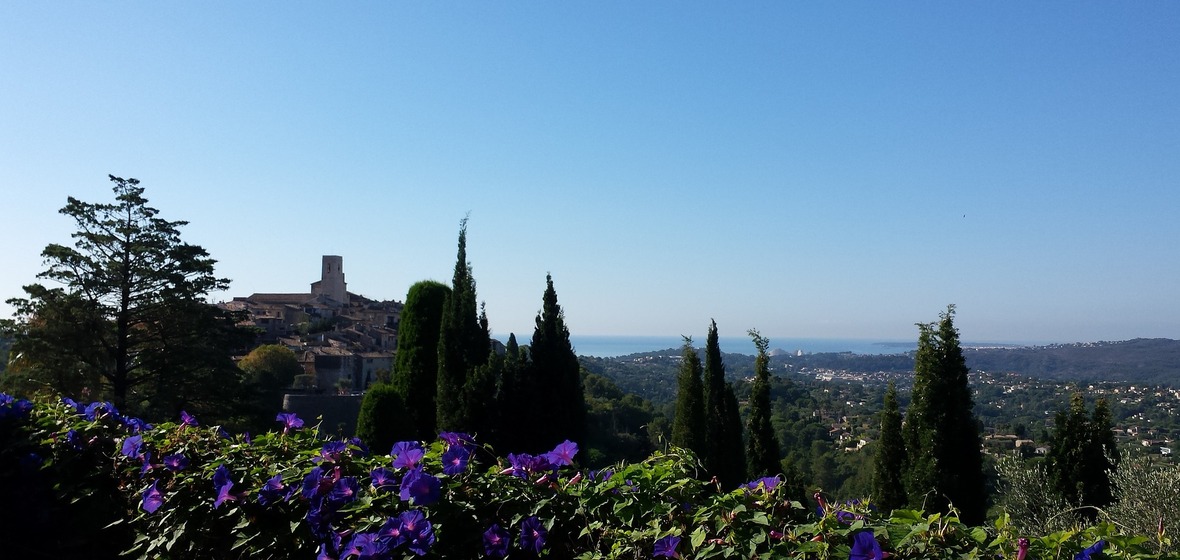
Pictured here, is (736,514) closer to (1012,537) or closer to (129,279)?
(1012,537)

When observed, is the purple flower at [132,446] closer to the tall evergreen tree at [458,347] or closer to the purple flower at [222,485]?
the purple flower at [222,485]

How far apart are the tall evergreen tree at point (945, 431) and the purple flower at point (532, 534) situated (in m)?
7.04

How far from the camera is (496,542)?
1610 mm

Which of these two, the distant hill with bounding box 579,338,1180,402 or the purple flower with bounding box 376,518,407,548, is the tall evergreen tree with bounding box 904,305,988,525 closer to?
the purple flower with bounding box 376,518,407,548

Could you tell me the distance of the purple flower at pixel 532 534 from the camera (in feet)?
5.20

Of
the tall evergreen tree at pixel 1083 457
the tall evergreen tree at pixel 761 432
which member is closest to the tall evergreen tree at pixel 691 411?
the tall evergreen tree at pixel 761 432

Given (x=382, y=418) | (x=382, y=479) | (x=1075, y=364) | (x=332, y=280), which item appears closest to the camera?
(x=382, y=479)

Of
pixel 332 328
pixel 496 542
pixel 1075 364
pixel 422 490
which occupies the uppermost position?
pixel 332 328

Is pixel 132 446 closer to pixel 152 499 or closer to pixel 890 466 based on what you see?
pixel 152 499

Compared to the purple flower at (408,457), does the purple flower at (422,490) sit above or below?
below

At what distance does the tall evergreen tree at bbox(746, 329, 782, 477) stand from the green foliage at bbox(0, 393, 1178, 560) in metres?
8.79

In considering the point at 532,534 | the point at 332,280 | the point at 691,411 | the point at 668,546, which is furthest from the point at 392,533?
the point at 332,280

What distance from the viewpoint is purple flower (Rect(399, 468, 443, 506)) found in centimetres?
Result: 162

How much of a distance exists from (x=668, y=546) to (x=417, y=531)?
57 centimetres
